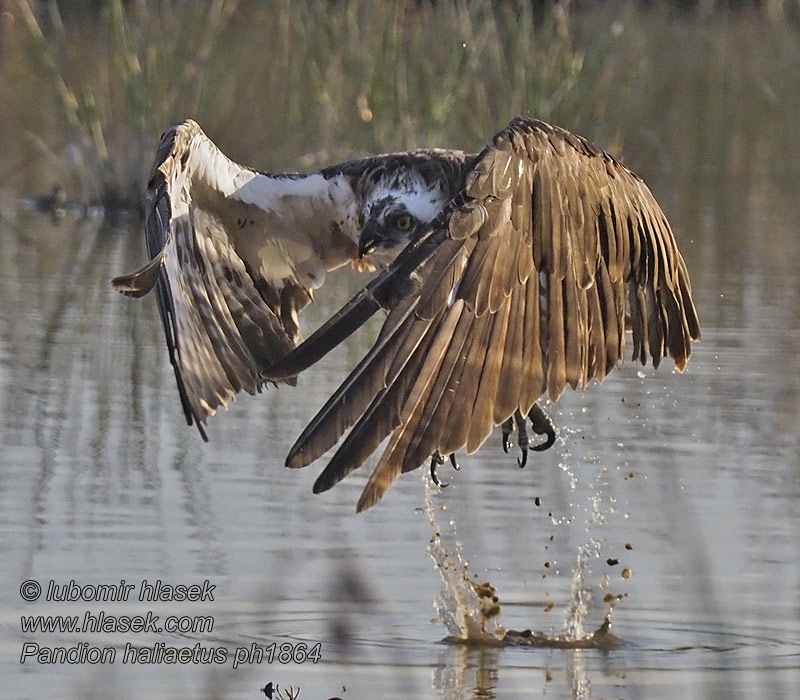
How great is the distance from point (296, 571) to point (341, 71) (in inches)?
330

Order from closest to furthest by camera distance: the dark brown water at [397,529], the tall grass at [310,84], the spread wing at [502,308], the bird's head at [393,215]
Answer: the spread wing at [502,308] < the dark brown water at [397,529] < the bird's head at [393,215] < the tall grass at [310,84]

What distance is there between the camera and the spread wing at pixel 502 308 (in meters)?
4.91

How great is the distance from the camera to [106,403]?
811 cm

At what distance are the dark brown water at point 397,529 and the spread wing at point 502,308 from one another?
48 centimetres

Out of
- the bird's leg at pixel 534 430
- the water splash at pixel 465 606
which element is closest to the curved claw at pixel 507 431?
the bird's leg at pixel 534 430

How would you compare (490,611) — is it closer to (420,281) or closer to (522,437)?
(420,281)

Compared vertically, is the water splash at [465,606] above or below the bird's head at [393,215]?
below

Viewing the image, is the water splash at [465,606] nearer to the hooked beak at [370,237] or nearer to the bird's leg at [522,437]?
A: the bird's leg at [522,437]

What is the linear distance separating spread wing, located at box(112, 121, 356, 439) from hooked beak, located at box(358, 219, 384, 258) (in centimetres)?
18

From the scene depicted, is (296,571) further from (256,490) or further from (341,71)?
(341,71)

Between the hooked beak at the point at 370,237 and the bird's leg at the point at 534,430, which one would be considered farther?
the bird's leg at the point at 534,430

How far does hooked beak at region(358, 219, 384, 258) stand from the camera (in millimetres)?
6781

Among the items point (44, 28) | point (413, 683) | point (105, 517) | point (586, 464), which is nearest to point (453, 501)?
point (586, 464)

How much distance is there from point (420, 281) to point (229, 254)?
164 cm
